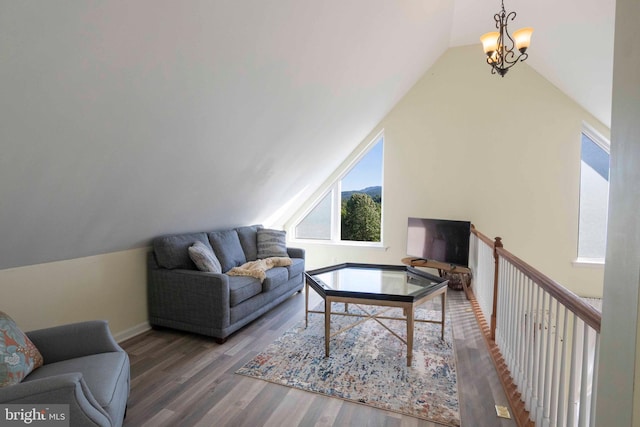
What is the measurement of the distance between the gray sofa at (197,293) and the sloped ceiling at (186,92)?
0.25 metres

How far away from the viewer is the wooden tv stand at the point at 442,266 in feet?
14.5

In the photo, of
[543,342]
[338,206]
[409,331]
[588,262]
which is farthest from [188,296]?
[588,262]

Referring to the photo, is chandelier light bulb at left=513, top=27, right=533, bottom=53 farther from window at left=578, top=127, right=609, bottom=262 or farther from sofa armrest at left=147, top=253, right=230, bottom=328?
sofa armrest at left=147, top=253, right=230, bottom=328

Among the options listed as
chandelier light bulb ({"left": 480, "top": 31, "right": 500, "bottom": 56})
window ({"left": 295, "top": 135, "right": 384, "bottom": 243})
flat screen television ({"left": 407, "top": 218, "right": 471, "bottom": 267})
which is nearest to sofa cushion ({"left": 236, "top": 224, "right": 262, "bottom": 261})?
window ({"left": 295, "top": 135, "right": 384, "bottom": 243})

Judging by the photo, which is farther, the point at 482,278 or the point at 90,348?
the point at 482,278

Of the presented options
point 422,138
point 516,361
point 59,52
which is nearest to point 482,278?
point 516,361

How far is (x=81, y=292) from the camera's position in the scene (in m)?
2.63

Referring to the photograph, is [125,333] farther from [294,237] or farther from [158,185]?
[294,237]

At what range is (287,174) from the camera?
164 inches

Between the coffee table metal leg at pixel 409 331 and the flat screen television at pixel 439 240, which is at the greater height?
the flat screen television at pixel 439 240

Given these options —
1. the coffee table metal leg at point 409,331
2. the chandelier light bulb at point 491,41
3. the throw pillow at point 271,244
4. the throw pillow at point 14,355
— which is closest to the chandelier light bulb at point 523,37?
the chandelier light bulb at point 491,41

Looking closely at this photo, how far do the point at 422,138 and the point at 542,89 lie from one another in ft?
5.70

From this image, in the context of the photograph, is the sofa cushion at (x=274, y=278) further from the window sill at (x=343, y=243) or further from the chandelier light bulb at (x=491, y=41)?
the chandelier light bulb at (x=491, y=41)

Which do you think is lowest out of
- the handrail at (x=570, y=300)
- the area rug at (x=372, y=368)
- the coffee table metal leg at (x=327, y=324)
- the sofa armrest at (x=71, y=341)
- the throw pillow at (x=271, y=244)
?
the area rug at (x=372, y=368)
